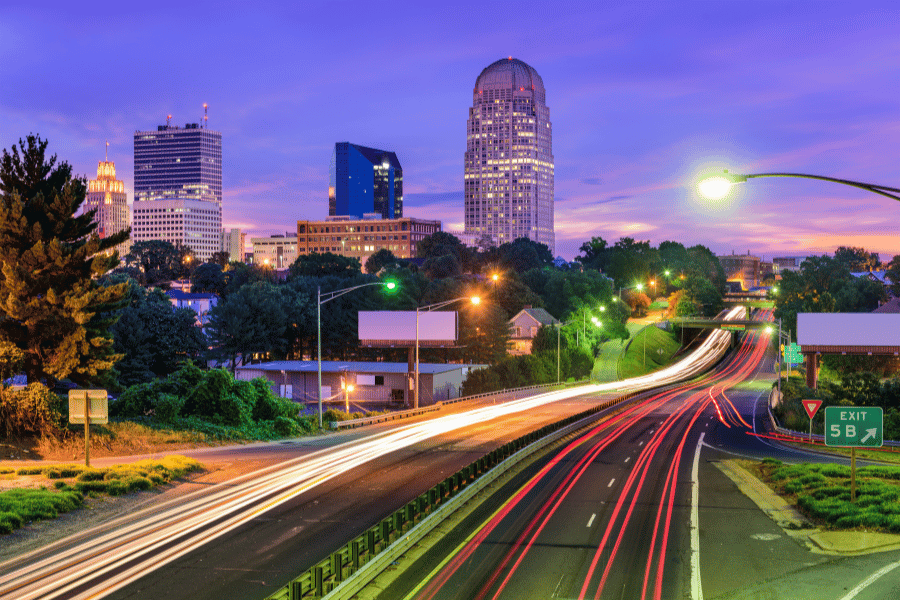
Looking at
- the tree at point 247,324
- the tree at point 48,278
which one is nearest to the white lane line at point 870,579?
the tree at point 48,278

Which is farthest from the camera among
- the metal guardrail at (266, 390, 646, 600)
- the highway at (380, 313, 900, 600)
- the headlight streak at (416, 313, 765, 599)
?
the headlight streak at (416, 313, 765, 599)

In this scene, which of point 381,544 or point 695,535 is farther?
point 695,535

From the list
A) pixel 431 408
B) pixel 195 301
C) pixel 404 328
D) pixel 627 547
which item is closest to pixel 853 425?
pixel 627 547

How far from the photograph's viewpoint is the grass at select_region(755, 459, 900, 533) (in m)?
20.8

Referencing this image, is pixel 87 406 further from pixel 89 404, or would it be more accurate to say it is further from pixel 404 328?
pixel 404 328

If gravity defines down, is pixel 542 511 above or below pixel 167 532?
below

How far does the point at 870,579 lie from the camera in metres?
16.3

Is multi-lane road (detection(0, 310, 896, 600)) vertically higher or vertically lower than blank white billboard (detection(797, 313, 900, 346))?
lower

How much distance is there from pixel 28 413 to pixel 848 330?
7598 cm

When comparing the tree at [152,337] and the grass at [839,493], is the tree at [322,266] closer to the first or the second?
the tree at [152,337]

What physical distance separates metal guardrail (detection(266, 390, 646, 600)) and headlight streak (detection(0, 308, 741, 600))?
14.6 ft

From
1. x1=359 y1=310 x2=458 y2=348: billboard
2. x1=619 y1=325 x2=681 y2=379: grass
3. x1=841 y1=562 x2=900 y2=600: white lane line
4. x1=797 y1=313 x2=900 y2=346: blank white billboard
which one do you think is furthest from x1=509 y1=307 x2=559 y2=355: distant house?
x1=841 y1=562 x2=900 y2=600: white lane line

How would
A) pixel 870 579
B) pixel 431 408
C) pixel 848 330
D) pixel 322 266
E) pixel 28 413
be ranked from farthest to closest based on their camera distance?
pixel 322 266
pixel 848 330
pixel 431 408
pixel 28 413
pixel 870 579

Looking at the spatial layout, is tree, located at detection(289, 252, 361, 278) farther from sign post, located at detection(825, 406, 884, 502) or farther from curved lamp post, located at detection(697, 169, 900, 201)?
curved lamp post, located at detection(697, 169, 900, 201)
